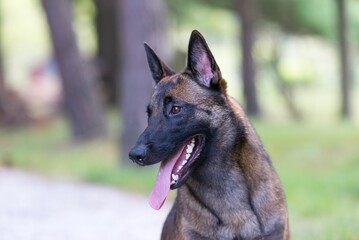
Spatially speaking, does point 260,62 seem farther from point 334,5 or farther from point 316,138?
point 316,138

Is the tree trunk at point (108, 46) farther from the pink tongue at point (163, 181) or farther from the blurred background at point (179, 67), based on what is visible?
the pink tongue at point (163, 181)

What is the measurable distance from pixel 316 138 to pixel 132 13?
3847 millimetres

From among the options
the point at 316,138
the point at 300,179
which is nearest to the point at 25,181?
the point at 300,179

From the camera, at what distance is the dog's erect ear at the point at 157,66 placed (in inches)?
218

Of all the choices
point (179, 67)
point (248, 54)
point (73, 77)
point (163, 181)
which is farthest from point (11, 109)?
point (163, 181)

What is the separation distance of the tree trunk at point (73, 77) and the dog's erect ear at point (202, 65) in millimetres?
10816

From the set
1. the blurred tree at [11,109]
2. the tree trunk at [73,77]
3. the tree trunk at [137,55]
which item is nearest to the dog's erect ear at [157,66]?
the tree trunk at [137,55]

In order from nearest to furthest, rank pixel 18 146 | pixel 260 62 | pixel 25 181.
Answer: pixel 25 181, pixel 18 146, pixel 260 62

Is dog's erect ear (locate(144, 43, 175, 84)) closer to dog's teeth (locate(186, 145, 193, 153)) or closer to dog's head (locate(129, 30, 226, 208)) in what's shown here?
dog's head (locate(129, 30, 226, 208))

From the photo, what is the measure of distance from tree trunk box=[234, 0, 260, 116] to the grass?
3.53 m

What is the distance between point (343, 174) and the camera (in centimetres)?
1116

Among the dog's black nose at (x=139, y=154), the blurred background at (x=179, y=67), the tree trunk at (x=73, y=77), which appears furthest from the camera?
the tree trunk at (x=73, y=77)

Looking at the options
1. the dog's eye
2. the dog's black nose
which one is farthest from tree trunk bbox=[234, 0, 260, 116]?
the dog's black nose

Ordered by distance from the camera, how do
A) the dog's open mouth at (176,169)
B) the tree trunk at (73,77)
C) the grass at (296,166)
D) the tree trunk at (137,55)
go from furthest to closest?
the tree trunk at (73,77) → the tree trunk at (137,55) → the grass at (296,166) → the dog's open mouth at (176,169)
